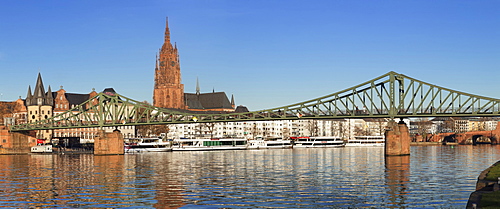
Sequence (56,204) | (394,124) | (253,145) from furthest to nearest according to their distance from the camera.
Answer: (253,145)
(394,124)
(56,204)

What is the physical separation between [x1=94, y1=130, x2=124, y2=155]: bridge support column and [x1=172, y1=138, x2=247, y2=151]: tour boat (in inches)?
1092

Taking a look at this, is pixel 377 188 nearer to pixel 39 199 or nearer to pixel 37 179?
pixel 39 199

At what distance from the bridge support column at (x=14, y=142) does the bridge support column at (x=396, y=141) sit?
302ft

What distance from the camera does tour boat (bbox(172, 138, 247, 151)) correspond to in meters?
171

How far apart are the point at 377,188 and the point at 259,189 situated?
32.9ft

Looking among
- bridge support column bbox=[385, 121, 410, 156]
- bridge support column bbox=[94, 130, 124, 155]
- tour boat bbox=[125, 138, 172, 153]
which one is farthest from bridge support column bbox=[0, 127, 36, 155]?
bridge support column bbox=[385, 121, 410, 156]

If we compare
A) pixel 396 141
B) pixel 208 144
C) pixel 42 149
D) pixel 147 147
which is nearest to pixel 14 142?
pixel 42 149

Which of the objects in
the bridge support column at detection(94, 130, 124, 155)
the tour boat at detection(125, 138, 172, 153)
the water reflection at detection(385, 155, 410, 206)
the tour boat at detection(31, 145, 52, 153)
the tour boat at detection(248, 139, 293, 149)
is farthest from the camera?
the tour boat at detection(248, 139, 293, 149)

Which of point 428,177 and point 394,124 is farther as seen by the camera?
point 394,124

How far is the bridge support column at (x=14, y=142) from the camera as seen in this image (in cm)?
15962

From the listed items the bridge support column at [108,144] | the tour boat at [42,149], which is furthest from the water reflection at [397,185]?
the tour boat at [42,149]

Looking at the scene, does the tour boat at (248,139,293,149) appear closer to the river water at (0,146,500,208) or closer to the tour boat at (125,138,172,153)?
the tour boat at (125,138,172,153)

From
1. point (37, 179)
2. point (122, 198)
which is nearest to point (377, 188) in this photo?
point (122, 198)

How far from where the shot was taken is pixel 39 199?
159 ft
